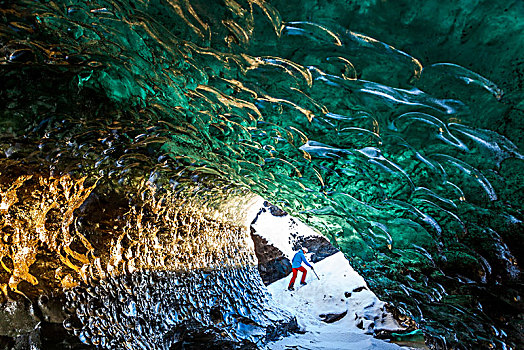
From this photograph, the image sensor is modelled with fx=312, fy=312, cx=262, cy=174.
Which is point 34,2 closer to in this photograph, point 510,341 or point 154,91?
point 154,91

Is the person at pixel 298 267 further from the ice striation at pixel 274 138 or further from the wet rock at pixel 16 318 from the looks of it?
the wet rock at pixel 16 318

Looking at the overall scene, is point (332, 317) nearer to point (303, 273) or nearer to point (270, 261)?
point (303, 273)

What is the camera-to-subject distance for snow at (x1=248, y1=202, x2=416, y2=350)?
15.4 ft

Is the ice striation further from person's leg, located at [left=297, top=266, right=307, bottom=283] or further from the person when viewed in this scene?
person's leg, located at [left=297, top=266, right=307, bottom=283]

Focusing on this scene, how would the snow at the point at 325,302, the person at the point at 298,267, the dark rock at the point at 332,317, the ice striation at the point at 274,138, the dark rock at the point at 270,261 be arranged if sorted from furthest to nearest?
the dark rock at the point at 270,261
the person at the point at 298,267
the dark rock at the point at 332,317
the snow at the point at 325,302
the ice striation at the point at 274,138

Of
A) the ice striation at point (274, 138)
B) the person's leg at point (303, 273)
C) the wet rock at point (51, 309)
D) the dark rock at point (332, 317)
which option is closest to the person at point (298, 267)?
the person's leg at point (303, 273)

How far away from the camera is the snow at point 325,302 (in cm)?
469

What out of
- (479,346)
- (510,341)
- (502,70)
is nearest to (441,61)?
(502,70)

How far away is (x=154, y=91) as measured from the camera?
1.39m

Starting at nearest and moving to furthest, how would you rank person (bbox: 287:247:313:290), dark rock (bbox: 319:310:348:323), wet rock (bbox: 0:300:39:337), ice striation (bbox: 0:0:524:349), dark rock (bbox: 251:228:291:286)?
ice striation (bbox: 0:0:524:349) < wet rock (bbox: 0:300:39:337) < dark rock (bbox: 319:310:348:323) < person (bbox: 287:247:313:290) < dark rock (bbox: 251:228:291:286)

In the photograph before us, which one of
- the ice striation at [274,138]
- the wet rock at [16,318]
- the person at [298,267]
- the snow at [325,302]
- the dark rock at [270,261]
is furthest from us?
the dark rock at [270,261]

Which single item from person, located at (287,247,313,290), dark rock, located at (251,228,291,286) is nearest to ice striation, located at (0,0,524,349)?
person, located at (287,247,313,290)

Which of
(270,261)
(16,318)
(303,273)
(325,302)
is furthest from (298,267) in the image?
(16,318)

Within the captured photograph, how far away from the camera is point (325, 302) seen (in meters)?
6.41
